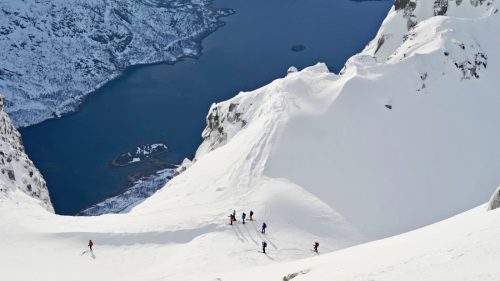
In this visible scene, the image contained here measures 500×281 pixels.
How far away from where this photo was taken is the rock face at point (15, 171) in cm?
8040

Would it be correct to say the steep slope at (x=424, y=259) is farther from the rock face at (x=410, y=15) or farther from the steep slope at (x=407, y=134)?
the rock face at (x=410, y=15)

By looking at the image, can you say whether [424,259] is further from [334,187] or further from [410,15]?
[410,15]

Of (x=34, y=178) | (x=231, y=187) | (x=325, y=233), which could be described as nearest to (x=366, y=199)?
(x=325, y=233)

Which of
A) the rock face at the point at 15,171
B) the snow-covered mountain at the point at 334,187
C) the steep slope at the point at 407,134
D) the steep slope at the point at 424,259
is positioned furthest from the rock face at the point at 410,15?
the rock face at the point at 15,171

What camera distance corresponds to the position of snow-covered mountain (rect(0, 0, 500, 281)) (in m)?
41.1

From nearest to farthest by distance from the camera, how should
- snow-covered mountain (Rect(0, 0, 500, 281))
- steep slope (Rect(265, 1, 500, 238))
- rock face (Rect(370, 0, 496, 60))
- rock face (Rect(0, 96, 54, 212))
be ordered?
snow-covered mountain (Rect(0, 0, 500, 281)), steep slope (Rect(265, 1, 500, 238)), rock face (Rect(0, 96, 54, 212)), rock face (Rect(370, 0, 496, 60))

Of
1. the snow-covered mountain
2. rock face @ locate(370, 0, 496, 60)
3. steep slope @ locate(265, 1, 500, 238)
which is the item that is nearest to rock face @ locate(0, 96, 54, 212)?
the snow-covered mountain

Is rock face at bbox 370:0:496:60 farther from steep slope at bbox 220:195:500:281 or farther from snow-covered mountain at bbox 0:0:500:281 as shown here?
steep slope at bbox 220:195:500:281

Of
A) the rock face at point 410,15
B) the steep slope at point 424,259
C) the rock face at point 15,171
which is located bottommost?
the rock face at point 15,171

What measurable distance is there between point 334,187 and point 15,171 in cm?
5089

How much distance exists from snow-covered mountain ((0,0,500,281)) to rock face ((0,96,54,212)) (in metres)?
10.7

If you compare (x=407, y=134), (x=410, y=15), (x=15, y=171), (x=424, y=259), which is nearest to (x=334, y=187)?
(x=407, y=134)

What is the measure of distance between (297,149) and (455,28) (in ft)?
123

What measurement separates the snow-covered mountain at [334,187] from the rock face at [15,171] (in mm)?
10746
